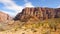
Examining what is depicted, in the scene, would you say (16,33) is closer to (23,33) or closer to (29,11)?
(23,33)

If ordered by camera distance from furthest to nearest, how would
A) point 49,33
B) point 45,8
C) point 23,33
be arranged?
point 45,8, point 23,33, point 49,33

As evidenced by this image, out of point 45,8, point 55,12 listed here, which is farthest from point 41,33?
point 45,8

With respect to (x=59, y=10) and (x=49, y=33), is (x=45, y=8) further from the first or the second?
(x=49, y=33)

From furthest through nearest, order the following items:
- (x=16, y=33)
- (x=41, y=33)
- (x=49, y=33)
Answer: (x=16, y=33)
(x=41, y=33)
(x=49, y=33)

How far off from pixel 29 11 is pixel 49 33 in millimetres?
117956

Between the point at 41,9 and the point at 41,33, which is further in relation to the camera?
the point at 41,9

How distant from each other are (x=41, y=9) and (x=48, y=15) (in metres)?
8.30

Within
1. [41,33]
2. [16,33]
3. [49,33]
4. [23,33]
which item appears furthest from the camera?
[16,33]

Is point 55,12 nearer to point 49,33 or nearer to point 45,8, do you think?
point 45,8

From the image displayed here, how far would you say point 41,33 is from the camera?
30359 millimetres

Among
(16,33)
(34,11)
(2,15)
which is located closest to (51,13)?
(34,11)

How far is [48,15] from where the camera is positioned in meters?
142

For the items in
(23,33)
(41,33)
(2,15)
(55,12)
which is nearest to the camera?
(41,33)

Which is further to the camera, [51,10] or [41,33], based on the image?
[51,10]
